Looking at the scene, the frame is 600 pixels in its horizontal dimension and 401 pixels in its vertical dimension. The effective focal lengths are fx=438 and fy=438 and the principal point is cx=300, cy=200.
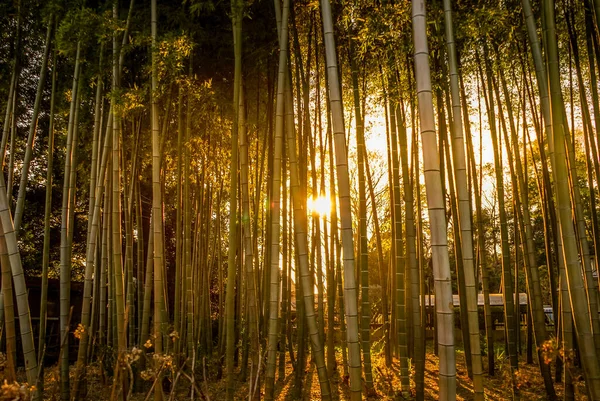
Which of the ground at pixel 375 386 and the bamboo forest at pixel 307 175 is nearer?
the bamboo forest at pixel 307 175

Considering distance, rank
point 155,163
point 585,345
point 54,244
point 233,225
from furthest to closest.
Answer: point 54,244
point 155,163
point 233,225
point 585,345

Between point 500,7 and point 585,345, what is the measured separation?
2.67 metres

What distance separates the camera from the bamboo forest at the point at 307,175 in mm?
2070

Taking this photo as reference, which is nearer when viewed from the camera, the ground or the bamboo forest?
the bamboo forest

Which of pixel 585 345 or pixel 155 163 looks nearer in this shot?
pixel 585 345

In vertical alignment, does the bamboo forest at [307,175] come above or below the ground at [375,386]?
above

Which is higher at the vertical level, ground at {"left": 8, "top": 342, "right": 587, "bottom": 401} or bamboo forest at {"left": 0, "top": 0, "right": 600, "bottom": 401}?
bamboo forest at {"left": 0, "top": 0, "right": 600, "bottom": 401}

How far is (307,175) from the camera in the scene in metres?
4.11

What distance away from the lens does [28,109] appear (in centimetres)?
739

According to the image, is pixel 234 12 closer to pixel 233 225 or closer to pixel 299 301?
pixel 233 225

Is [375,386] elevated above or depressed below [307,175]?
below

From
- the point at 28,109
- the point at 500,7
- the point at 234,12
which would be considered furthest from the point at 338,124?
the point at 28,109

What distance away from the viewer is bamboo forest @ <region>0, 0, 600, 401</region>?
2.07 metres

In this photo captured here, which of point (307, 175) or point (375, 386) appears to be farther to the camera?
point (375, 386)
